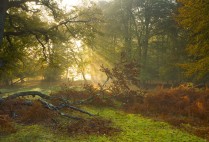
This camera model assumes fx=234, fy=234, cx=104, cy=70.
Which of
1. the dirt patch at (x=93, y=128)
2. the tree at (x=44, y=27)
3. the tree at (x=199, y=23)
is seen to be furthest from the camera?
the tree at (x=199, y=23)

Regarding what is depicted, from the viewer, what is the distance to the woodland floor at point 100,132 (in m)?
7.70

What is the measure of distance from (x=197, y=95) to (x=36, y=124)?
29.9ft

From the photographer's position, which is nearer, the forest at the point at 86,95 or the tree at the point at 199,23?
the forest at the point at 86,95

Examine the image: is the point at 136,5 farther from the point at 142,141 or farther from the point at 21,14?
the point at 142,141

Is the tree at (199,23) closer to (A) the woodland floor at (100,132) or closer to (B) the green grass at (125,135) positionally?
(A) the woodland floor at (100,132)

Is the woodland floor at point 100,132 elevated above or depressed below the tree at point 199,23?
below

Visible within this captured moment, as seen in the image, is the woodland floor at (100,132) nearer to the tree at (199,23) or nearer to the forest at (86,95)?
the forest at (86,95)

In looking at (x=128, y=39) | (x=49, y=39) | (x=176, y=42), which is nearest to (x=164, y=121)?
(x=49, y=39)

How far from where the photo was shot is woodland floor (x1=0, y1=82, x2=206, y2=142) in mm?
7699

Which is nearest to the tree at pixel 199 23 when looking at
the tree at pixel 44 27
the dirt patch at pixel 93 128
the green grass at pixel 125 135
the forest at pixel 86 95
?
the forest at pixel 86 95

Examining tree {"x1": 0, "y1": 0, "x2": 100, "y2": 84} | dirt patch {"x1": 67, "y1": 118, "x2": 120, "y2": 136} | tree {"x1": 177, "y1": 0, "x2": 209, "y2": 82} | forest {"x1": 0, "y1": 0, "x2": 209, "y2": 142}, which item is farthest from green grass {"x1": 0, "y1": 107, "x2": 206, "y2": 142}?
tree {"x1": 177, "y1": 0, "x2": 209, "y2": 82}

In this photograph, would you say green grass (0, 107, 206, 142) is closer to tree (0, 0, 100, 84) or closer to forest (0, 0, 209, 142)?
forest (0, 0, 209, 142)

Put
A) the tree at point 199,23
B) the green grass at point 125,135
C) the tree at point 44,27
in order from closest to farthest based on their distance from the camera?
the green grass at point 125,135 → the tree at point 44,27 → the tree at point 199,23

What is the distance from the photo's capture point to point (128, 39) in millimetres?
33562
